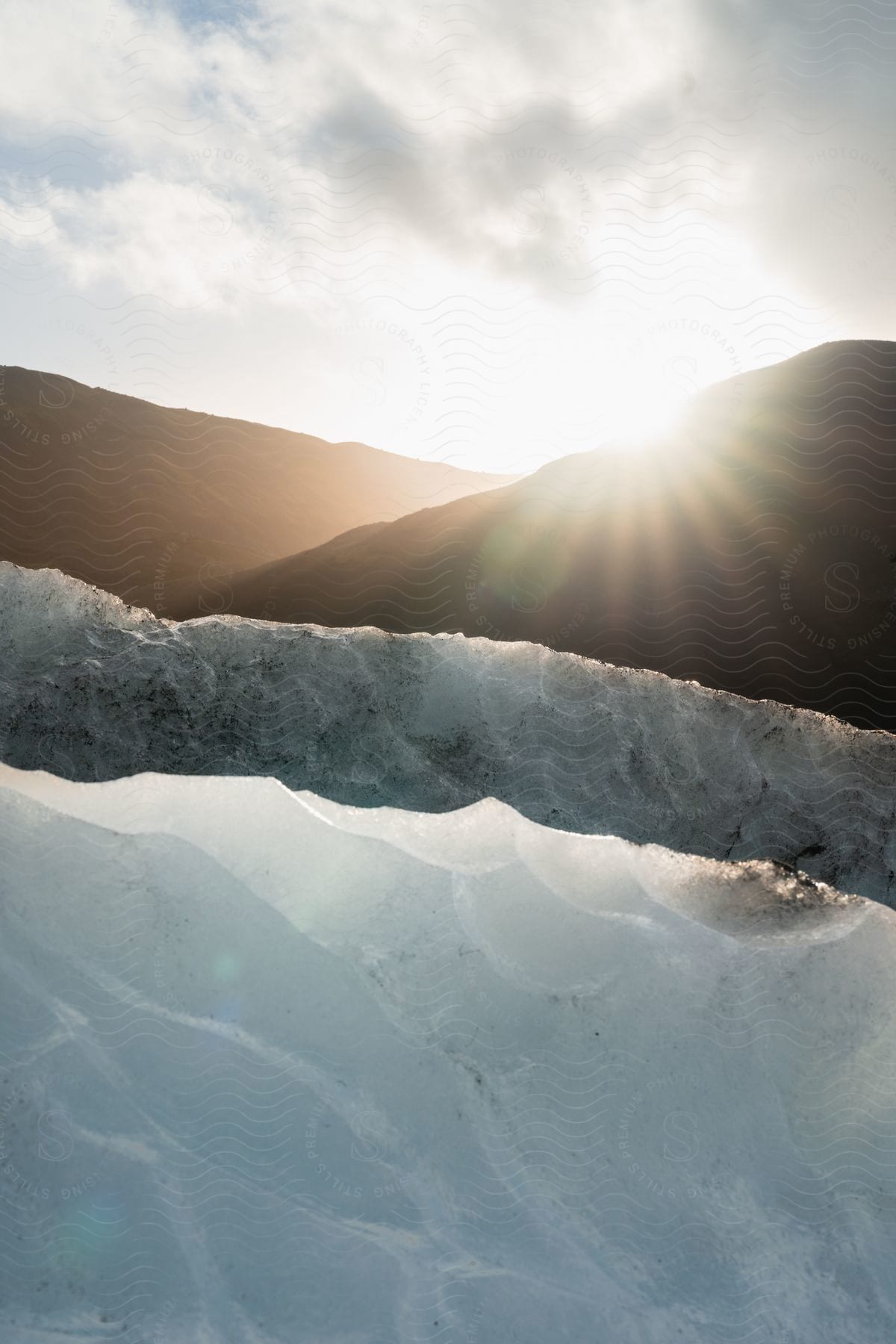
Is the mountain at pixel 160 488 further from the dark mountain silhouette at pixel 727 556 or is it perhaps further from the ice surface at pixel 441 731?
the ice surface at pixel 441 731

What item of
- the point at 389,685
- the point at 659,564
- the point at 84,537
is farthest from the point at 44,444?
the point at 389,685

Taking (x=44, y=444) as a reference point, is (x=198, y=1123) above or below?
below

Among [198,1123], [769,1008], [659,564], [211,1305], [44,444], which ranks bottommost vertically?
[211,1305]

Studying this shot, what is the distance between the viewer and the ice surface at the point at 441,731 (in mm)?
5961

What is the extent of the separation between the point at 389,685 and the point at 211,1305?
389cm

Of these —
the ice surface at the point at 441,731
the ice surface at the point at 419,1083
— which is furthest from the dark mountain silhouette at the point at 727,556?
the ice surface at the point at 419,1083

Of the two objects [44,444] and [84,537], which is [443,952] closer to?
[84,537]

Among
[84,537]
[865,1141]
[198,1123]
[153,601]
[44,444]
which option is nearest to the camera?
[198,1123]

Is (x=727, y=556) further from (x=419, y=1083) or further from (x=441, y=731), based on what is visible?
(x=419, y=1083)

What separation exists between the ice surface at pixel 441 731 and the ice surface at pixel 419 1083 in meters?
1.02

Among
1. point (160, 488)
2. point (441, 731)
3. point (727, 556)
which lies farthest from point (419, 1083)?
point (160, 488)

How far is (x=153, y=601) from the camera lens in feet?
76.7

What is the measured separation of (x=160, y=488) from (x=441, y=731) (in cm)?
2454

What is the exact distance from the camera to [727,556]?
50.0 feet
